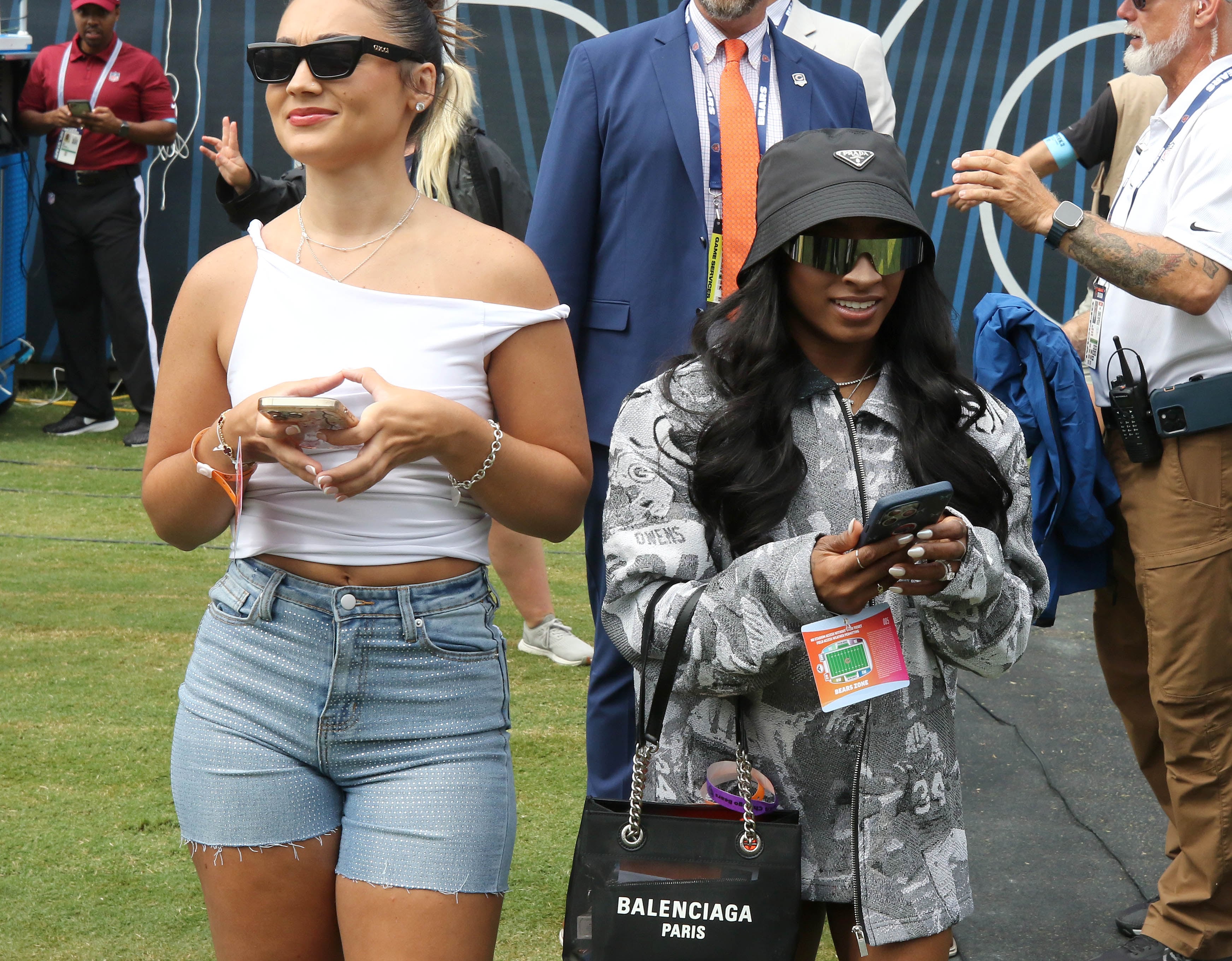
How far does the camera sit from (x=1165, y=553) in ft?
10.8

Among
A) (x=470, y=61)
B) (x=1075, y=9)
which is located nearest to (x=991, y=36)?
(x=1075, y=9)

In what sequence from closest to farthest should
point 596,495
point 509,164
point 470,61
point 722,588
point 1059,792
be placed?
point 722,588, point 596,495, point 1059,792, point 509,164, point 470,61

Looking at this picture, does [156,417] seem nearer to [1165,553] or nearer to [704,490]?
[704,490]

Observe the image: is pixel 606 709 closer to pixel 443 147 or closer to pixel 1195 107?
pixel 1195 107


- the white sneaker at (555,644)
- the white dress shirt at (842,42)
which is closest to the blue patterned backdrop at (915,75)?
the white sneaker at (555,644)

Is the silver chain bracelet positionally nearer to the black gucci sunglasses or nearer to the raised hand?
the black gucci sunglasses

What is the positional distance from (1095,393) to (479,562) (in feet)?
6.36

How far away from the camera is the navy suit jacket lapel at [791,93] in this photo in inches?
126

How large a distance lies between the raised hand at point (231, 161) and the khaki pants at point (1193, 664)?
7.93 feet

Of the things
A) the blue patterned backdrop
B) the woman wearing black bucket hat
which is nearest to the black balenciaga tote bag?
the woman wearing black bucket hat

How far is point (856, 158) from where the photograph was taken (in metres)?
2.08

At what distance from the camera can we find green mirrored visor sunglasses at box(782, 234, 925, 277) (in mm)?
2064

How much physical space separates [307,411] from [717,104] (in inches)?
67.8

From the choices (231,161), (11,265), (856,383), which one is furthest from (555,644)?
(11,265)
